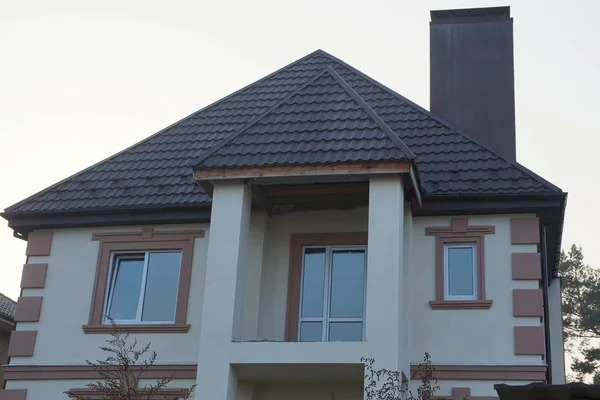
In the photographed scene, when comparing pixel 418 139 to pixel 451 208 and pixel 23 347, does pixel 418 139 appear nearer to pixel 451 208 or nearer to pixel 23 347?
pixel 451 208

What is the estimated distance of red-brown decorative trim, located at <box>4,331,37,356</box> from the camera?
48.4 ft

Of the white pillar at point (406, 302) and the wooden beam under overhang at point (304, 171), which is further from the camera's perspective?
the wooden beam under overhang at point (304, 171)

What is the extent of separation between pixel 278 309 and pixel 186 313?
1.48 meters

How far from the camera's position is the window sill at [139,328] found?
14277 mm

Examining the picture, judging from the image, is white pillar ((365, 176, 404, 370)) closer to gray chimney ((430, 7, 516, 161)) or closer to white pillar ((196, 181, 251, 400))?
white pillar ((196, 181, 251, 400))

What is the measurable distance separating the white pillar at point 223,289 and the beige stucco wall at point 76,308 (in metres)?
1.34

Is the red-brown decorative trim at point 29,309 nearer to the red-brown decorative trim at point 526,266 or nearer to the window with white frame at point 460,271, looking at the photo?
the window with white frame at point 460,271

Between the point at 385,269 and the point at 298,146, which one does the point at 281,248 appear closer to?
the point at 298,146

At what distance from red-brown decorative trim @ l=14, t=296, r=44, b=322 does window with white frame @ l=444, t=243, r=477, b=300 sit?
6670mm

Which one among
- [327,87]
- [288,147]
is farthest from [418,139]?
[288,147]

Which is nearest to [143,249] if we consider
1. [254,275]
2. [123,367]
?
[254,275]

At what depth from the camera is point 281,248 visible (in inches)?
575

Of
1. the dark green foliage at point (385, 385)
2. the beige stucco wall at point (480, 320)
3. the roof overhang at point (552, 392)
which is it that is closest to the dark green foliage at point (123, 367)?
the dark green foliage at point (385, 385)

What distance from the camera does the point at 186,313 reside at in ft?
47.3
